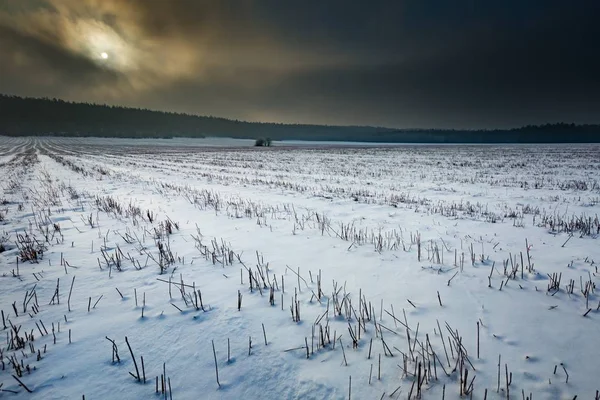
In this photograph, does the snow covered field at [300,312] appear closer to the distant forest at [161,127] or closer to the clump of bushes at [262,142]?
the clump of bushes at [262,142]

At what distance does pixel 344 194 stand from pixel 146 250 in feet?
25.0

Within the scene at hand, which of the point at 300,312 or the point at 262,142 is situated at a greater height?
the point at 262,142

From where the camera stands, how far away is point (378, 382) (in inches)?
83.7

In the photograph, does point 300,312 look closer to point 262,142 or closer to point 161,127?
point 262,142

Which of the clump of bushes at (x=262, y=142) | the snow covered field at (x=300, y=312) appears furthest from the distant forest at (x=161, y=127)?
the snow covered field at (x=300, y=312)

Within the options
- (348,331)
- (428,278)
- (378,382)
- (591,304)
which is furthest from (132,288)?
(591,304)

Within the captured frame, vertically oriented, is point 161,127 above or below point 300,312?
above

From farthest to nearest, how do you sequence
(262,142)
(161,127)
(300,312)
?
1. (161,127)
2. (262,142)
3. (300,312)

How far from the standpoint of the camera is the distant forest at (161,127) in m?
159

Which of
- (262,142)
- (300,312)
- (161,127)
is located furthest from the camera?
(161,127)

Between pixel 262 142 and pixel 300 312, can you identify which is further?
pixel 262 142

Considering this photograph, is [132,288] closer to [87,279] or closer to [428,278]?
[87,279]

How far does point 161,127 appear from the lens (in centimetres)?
17550

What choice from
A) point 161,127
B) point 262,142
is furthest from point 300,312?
point 161,127
